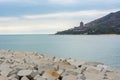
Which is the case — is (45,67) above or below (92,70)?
above

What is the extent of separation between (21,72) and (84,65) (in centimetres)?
276

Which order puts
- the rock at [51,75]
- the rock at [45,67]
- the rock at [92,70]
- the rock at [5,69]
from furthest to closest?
the rock at [92,70] < the rock at [45,67] < the rock at [5,69] < the rock at [51,75]

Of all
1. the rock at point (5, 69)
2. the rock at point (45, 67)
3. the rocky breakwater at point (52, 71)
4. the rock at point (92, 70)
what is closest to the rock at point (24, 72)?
the rocky breakwater at point (52, 71)

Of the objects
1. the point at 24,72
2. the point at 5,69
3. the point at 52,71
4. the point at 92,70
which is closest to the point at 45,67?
the point at 52,71

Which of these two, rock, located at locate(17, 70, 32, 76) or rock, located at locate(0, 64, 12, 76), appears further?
rock, located at locate(0, 64, 12, 76)

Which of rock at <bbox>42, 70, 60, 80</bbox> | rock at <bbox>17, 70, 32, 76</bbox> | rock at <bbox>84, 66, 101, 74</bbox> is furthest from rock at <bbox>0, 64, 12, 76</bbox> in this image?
rock at <bbox>84, 66, 101, 74</bbox>

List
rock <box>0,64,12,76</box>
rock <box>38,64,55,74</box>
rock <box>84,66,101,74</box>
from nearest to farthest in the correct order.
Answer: rock <box>0,64,12,76</box>
rock <box>38,64,55,74</box>
rock <box>84,66,101,74</box>

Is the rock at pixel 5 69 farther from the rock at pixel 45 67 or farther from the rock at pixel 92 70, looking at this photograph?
the rock at pixel 92 70

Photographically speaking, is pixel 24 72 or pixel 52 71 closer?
pixel 24 72

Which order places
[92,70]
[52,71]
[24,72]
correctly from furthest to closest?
1. [92,70]
2. [52,71]
3. [24,72]

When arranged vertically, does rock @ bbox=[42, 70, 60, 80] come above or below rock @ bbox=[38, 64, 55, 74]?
below

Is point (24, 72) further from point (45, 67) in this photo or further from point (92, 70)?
point (92, 70)

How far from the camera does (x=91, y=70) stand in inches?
497

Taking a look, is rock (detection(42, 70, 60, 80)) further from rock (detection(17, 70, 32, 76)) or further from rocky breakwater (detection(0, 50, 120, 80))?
rock (detection(17, 70, 32, 76))
